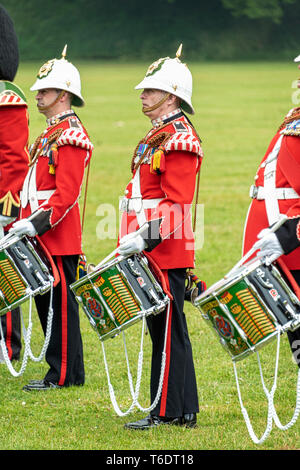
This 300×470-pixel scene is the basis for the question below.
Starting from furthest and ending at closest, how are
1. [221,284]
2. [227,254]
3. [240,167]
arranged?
[240,167], [227,254], [221,284]

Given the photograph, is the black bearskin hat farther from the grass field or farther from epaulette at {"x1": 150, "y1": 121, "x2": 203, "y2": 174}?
the grass field

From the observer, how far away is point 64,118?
5574 millimetres

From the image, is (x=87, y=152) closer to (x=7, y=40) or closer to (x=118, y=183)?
(x=7, y=40)

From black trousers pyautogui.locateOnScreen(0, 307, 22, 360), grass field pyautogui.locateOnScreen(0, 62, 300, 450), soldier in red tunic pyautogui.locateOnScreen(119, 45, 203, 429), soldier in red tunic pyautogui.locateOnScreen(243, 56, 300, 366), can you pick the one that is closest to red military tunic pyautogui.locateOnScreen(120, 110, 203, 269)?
soldier in red tunic pyautogui.locateOnScreen(119, 45, 203, 429)

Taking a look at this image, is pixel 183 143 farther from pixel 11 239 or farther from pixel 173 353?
pixel 11 239

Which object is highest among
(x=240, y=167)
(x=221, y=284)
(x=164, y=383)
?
(x=221, y=284)

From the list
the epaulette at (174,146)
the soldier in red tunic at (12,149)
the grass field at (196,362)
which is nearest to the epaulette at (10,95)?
the soldier in red tunic at (12,149)

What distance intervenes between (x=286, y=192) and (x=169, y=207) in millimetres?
616

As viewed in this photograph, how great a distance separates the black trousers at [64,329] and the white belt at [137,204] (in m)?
0.86

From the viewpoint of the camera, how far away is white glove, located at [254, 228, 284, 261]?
425cm

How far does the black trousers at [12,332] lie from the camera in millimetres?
6414

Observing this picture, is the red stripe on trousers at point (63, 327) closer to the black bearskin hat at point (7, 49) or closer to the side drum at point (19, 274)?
the side drum at point (19, 274)

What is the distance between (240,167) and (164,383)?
34.5 ft

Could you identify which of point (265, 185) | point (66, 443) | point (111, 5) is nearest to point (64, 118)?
point (265, 185)
